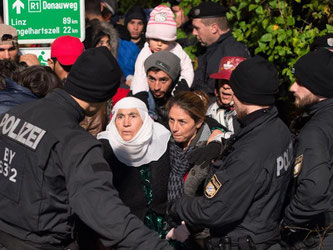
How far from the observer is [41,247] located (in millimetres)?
3557

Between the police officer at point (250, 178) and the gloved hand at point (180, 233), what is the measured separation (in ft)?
2.35

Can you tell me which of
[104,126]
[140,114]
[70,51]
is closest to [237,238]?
[140,114]

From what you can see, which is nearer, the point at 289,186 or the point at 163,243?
the point at 163,243

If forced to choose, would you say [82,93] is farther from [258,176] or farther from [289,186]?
[289,186]

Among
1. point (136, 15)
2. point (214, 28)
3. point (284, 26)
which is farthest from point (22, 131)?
→ point (136, 15)

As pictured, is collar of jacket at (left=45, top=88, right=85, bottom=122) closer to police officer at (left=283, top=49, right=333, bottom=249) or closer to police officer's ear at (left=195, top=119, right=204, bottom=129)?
police officer at (left=283, top=49, right=333, bottom=249)

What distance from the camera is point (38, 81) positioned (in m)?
5.29

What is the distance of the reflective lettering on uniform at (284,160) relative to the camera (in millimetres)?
4008

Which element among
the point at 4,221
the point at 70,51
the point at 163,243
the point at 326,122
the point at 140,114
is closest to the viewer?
the point at 163,243

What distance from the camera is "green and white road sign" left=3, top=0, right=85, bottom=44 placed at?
6.66 meters

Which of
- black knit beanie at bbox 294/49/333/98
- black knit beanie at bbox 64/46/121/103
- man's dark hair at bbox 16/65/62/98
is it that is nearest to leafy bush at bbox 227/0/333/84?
black knit beanie at bbox 294/49/333/98

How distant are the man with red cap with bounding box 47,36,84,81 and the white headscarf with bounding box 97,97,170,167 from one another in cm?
130

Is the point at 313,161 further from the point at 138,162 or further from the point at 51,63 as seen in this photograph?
the point at 51,63

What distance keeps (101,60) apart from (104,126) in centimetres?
233
